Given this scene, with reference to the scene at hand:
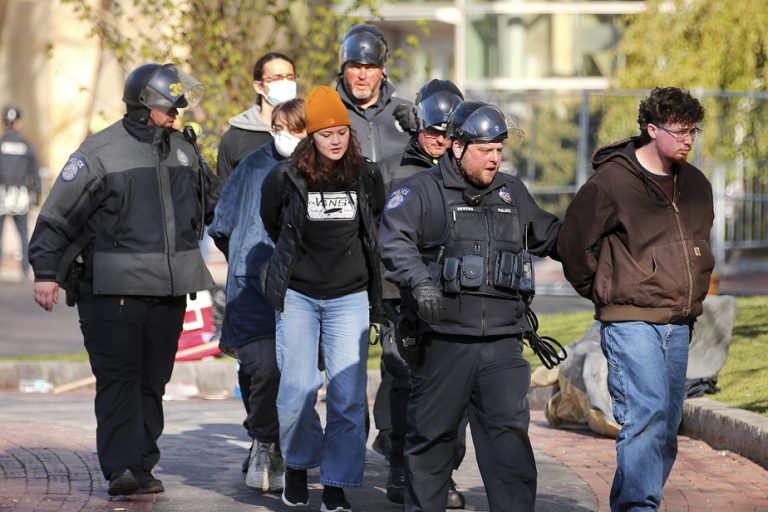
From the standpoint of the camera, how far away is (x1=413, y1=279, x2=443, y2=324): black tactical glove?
5.92 meters

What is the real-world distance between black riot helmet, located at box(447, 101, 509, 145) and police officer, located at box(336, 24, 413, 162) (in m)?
1.97

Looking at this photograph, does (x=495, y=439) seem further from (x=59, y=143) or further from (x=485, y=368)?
(x=59, y=143)

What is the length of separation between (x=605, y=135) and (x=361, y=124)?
10764 mm

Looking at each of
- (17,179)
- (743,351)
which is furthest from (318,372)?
(17,179)

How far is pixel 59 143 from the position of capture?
28.2 meters

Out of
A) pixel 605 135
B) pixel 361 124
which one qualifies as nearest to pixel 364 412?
pixel 361 124

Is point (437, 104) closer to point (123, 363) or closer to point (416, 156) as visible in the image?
point (416, 156)

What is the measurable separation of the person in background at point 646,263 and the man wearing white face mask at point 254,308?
6.09ft

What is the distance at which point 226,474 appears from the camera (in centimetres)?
818

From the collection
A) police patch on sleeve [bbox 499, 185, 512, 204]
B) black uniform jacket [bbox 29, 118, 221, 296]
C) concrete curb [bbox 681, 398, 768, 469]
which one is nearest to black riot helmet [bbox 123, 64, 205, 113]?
black uniform jacket [bbox 29, 118, 221, 296]

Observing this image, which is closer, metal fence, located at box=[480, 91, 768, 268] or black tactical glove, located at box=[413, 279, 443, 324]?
black tactical glove, located at box=[413, 279, 443, 324]

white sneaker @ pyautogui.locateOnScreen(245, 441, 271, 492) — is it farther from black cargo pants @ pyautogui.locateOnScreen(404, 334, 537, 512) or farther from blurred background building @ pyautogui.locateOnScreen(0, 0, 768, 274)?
blurred background building @ pyautogui.locateOnScreen(0, 0, 768, 274)

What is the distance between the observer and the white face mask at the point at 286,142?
7.54m

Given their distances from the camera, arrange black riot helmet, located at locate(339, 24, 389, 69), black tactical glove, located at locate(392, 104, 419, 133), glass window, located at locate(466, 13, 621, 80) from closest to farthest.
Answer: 1. black tactical glove, located at locate(392, 104, 419, 133)
2. black riot helmet, located at locate(339, 24, 389, 69)
3. glass window, located at locate(466, 13, 621, 80)
